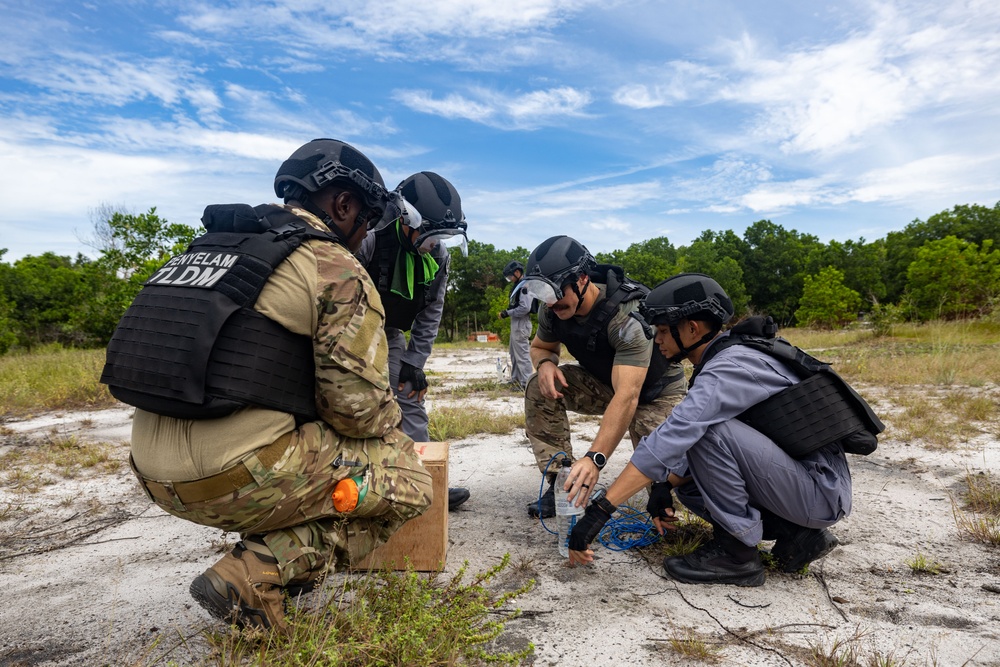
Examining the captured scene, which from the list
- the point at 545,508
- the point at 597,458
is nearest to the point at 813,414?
the point at 597,458

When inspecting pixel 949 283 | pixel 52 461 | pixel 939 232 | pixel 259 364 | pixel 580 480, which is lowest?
pixel 52 461

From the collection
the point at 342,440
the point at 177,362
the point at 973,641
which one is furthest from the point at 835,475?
the point at 177,362

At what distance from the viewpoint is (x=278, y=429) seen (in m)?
2.10

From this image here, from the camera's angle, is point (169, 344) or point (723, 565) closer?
point (169, 344)

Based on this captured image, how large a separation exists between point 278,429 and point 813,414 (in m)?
2.31

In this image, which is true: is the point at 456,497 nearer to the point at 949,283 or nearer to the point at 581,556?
the point at 581,556

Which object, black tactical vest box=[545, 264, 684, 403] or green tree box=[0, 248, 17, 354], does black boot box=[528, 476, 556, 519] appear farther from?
green tree box=[0, 248, 17, 354]

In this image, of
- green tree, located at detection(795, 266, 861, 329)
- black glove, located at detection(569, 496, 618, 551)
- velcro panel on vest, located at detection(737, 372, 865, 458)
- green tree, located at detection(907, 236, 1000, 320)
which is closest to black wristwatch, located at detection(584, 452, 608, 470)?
black glove, located at detection(569, 496, 618, 551)

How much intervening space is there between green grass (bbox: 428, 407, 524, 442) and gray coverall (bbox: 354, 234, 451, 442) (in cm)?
191

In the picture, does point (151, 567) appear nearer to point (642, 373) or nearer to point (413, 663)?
point (413, 663)

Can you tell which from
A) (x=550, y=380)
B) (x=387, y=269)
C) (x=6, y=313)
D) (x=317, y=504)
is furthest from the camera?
(x=6, y=313)

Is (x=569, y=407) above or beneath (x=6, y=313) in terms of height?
above

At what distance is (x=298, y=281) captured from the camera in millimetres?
2115

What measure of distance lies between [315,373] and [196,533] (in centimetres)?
224
